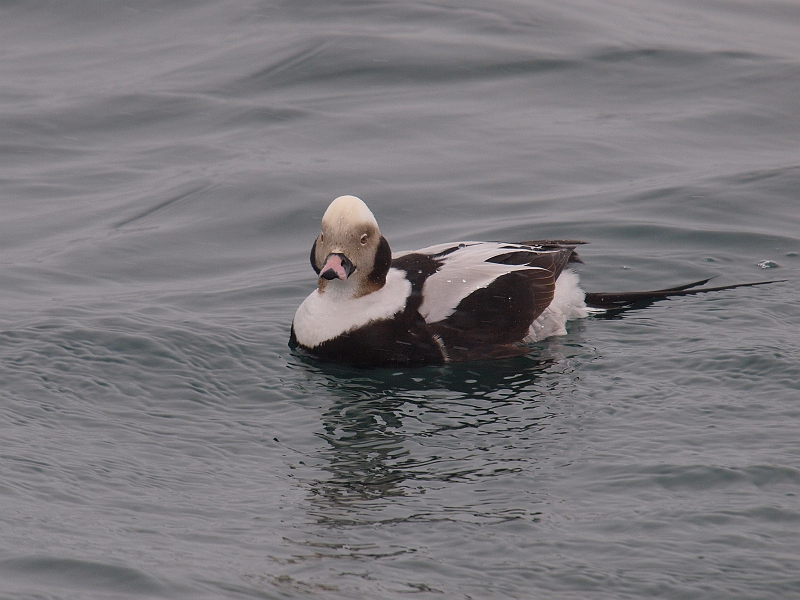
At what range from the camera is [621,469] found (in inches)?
206

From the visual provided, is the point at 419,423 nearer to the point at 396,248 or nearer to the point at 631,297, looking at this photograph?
the point at 631,297

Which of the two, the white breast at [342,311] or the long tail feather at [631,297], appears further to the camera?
the long tail feather at [631,297]

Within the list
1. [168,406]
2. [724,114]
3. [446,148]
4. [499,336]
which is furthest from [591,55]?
[168,406]

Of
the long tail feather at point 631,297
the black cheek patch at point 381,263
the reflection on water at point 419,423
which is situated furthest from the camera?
the long tail feather at point 631,297

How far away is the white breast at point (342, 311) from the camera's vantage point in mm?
6871

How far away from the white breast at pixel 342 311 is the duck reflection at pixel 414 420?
0.20 m

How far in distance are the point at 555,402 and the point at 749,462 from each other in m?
1.27

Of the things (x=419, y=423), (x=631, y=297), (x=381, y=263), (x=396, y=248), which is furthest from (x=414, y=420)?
(x=396, y=248)

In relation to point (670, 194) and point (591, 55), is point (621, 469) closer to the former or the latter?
point (670, 194)

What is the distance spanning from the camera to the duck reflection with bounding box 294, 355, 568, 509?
5.29 meters

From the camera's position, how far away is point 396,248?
376 inches

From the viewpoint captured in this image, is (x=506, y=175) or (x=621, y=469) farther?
(x=506, y=175)

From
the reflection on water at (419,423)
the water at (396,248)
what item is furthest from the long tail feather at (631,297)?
the reflection on water at (419,423)

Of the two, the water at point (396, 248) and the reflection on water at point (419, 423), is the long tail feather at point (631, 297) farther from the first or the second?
the reflection on water at point (419, 423)
